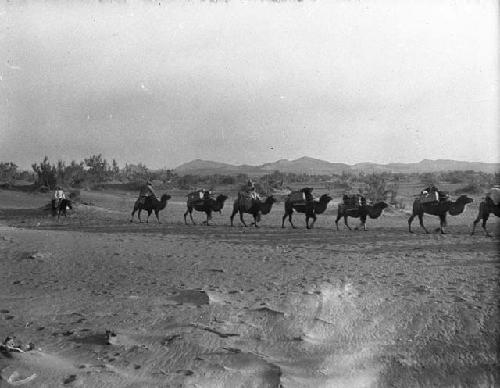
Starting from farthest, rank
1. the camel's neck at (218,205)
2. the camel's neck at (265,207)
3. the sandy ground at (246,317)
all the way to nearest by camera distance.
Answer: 1. the camel's neck at (218,205)
2. the camel's neck at (265,207)
3. the sandy ground at (246,317)

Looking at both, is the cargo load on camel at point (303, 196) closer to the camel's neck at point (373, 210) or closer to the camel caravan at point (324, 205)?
the camel caravan at point (324, 205)

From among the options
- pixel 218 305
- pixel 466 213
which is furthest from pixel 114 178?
pixel 218 305

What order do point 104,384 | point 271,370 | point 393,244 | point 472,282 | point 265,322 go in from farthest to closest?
point 393,244
point 472,282
point 265,322
point 271,370
point 104,384

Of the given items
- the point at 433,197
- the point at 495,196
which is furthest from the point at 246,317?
the point at 433,197

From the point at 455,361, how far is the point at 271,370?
2121 mm

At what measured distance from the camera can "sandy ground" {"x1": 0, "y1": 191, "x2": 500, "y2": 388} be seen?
4.62m

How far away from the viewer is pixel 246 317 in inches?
238

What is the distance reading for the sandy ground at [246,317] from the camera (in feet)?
15.2

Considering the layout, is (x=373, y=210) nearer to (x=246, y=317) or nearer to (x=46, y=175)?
(x=246, y=317)

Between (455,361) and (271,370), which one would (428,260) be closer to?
(455,361)

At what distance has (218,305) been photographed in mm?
6477

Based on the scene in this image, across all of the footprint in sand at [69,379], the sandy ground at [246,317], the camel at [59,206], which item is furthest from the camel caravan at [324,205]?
the footprint in sand at [69,379]

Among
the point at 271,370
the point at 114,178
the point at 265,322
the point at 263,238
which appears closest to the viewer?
the point at 271,370

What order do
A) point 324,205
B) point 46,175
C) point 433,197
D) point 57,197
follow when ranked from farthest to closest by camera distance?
point 46,175
point 57,197
point 324,205
point 433,197
